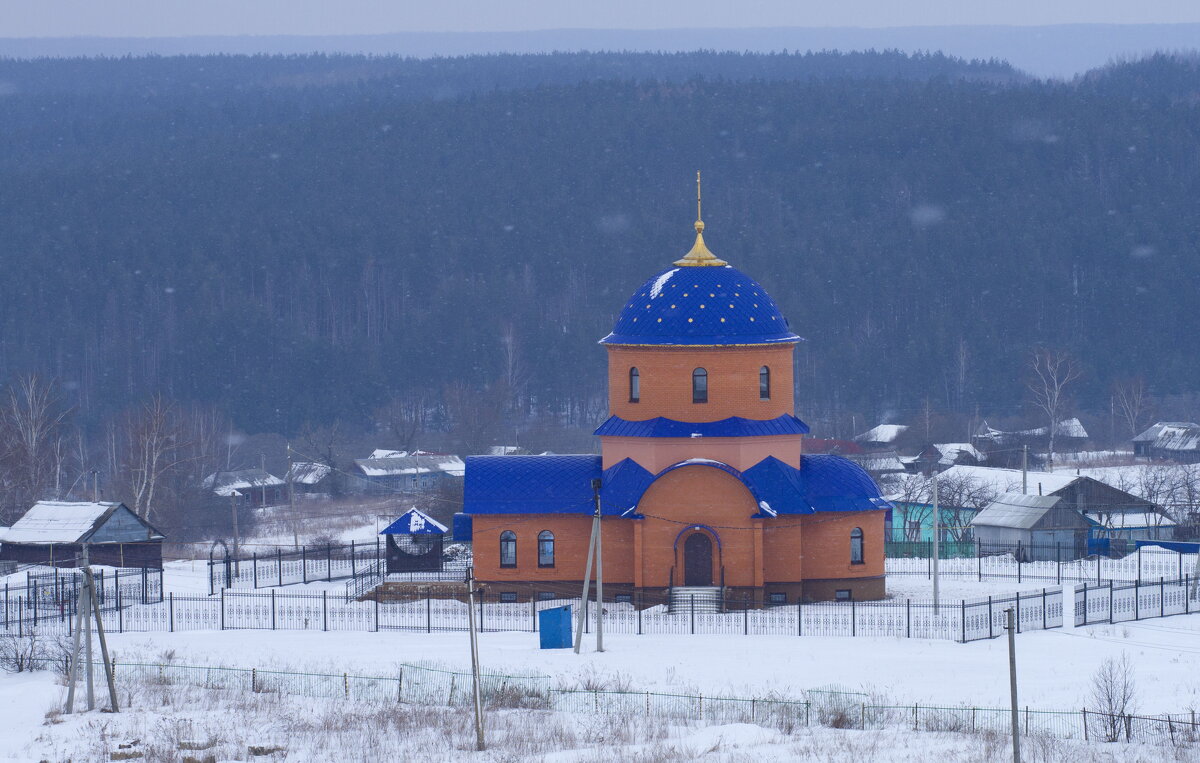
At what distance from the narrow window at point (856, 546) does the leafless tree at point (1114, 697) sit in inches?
415

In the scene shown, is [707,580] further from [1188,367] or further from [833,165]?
[833,165]

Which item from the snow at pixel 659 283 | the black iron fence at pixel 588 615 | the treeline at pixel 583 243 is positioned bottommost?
the black iron fence at pixel 588 615

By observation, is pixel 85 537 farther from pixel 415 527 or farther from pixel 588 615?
pixel 588 615

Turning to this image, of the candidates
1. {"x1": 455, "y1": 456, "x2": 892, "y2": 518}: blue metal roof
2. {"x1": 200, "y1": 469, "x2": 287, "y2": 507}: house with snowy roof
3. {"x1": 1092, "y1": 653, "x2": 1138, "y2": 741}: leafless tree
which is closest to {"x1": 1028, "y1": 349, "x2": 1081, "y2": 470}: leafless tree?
{"x1": 200, "y1": 469, "x2": 287, "y2": 507}: house with snowy roof

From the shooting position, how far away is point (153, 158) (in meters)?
174

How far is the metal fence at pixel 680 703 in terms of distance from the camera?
1081 inches

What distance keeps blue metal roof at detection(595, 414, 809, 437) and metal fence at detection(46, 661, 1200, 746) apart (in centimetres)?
1135

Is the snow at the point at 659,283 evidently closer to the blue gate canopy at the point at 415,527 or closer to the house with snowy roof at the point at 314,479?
the blue gate canopy at the point at 415,527

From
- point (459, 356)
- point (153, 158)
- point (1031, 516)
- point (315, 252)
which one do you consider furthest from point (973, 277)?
point (1031, 516)

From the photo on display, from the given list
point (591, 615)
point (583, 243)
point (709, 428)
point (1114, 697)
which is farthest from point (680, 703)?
point (583, 243)

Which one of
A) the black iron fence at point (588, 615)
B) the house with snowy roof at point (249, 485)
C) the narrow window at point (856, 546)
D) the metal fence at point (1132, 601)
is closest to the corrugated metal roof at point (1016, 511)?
the metal fence at point (1132, 601)

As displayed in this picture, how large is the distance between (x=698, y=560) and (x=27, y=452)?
38.4 metres

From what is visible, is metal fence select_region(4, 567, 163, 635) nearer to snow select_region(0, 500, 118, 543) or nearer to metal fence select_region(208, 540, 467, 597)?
metal fence select_region(208, 540, 467, 597)

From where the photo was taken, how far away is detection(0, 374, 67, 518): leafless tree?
230 feet
